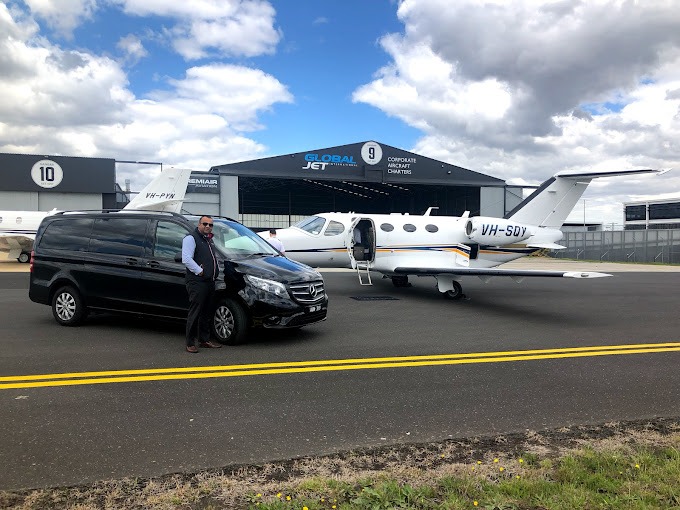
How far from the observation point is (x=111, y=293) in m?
8.12

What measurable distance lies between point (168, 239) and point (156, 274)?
1.92 ft

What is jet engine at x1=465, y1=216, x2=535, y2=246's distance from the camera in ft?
48.0

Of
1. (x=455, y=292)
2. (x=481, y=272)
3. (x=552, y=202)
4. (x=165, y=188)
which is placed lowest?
(x=455, y=292)

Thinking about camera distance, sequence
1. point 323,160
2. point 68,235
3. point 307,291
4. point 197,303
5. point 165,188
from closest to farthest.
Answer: point 197,303
point 307,291
point 68,235
point 165,188
point 323,160

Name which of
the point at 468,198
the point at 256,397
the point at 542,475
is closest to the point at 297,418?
the point at 256,397

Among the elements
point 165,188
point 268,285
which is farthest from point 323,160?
point 268,285

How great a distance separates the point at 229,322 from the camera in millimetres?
7441

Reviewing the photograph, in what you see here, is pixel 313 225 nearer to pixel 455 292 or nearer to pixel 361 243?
pixel 361 243

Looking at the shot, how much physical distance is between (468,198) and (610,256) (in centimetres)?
1314

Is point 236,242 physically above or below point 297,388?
above

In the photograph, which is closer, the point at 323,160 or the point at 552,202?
the point at 552,202

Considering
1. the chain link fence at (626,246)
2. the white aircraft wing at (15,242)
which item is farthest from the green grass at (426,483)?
the chain link fence at (626,246)

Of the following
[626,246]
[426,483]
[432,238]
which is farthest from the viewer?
[626,246]

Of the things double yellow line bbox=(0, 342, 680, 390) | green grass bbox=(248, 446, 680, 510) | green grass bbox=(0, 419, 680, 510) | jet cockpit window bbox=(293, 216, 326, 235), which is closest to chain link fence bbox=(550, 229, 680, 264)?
jet cockpit window bbox=(293, 216, 326, 235)
